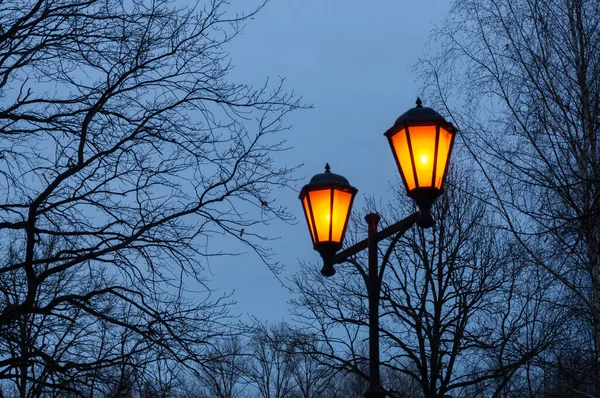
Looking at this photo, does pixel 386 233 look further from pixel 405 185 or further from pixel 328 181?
pixel 405 185

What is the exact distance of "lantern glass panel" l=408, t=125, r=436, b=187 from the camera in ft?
19.2

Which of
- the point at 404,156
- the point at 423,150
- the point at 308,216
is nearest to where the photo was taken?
the point at 423,150

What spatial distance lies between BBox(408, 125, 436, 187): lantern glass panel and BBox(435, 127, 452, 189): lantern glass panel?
51 millimetres

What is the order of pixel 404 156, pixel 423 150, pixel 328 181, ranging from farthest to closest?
1. pixel 328 181
2. pixel 404 156
3. pixel 423 150

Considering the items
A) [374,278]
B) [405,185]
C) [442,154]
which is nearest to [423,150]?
[442,154]

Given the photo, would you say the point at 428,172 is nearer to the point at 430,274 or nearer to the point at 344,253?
the point at 344,253

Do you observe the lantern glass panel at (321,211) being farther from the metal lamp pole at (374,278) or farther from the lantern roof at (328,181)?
the metal lamp pole at (374,278)

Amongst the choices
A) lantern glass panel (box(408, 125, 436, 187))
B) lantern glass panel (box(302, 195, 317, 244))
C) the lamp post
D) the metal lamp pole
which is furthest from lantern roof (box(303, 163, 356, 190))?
lantern glass panel (box(408, 125, 436, 187))

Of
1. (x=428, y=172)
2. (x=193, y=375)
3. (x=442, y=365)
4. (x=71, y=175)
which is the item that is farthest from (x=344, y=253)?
(x=442, y=365)

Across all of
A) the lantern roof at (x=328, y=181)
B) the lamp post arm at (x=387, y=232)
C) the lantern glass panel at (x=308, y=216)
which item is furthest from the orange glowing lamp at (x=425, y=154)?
the lantern glass panel at (x=308, y=216)

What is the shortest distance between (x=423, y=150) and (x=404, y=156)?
17cm

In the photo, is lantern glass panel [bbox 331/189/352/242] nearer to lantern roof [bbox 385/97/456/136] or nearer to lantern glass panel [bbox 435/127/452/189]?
lantern roof [bbox 385/97/456/136]

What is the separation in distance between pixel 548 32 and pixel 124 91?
575 centimetres

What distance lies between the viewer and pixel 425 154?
5.91 metres
